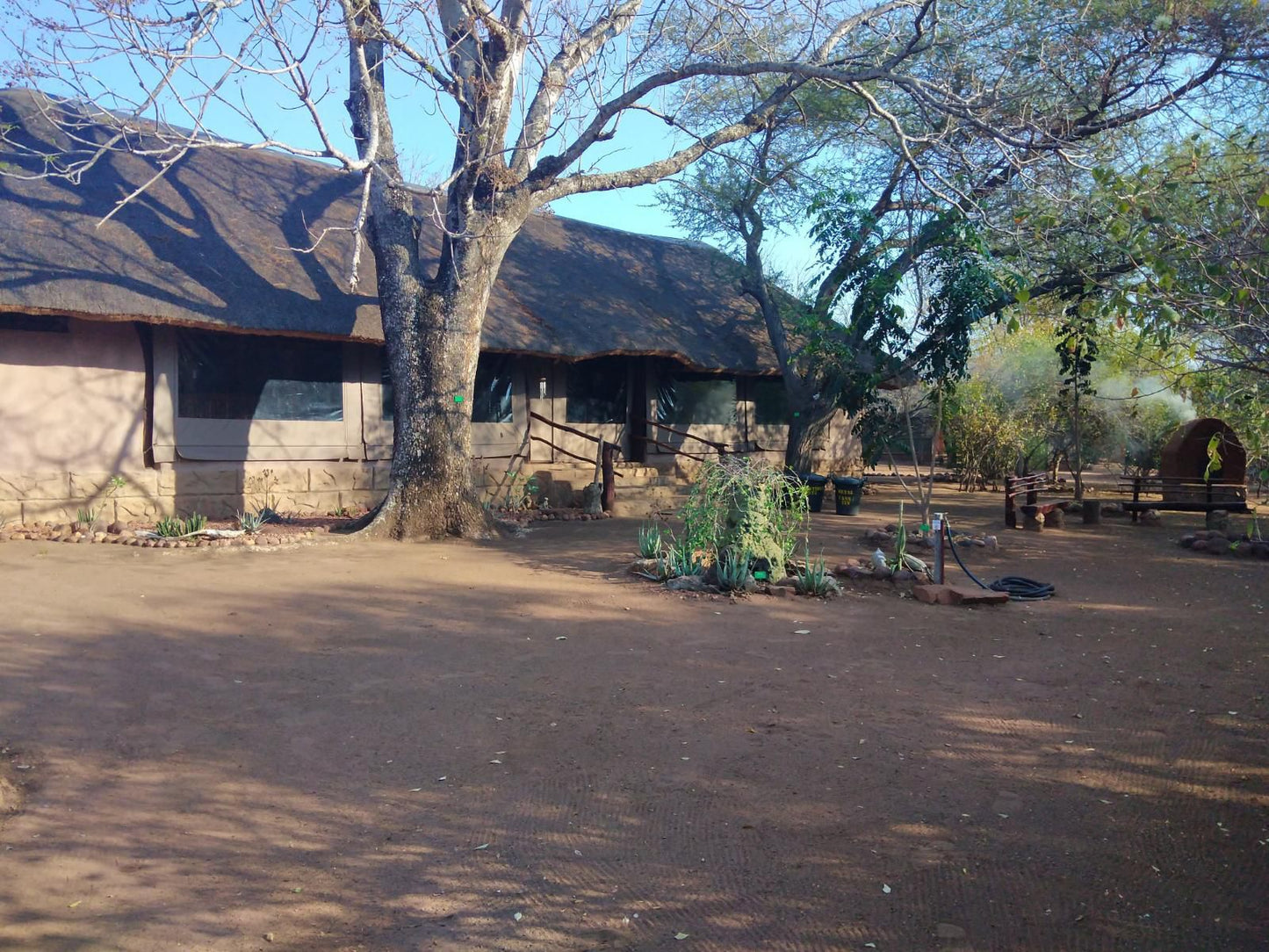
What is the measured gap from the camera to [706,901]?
11.0 feet

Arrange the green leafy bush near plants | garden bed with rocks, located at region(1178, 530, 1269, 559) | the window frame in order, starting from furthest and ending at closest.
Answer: the window frame < garden bed with rocks, located at region(1178, 530, 1269, 559) < the green leafy bush near plants

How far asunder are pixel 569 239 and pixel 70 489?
32.6ft

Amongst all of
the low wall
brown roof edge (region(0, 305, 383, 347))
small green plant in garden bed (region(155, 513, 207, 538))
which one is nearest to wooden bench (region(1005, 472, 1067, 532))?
the low wall

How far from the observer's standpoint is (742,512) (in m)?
8.33

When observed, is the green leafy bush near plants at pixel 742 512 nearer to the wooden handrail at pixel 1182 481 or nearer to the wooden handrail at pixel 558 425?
the wooden handrail at pixel 558 425

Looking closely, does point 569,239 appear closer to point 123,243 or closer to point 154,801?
point 123,243

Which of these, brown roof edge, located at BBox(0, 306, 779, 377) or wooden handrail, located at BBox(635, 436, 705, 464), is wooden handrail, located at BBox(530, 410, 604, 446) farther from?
wooden handrail, located at BBox(635, 436, 705, 464)

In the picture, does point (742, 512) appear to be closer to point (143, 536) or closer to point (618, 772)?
point (618, 772)

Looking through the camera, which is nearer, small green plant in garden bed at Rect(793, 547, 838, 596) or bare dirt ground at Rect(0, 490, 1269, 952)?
bare dirt ground at Rect(0, 490, 1269, 952)

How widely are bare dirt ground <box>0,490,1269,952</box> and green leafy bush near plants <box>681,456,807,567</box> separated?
1.85 ft

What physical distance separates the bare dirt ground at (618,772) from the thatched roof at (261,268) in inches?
152

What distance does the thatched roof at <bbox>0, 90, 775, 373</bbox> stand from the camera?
10.6 meters

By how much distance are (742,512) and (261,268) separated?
24.0 ft

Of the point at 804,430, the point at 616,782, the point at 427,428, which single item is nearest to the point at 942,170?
the point at 804,430
